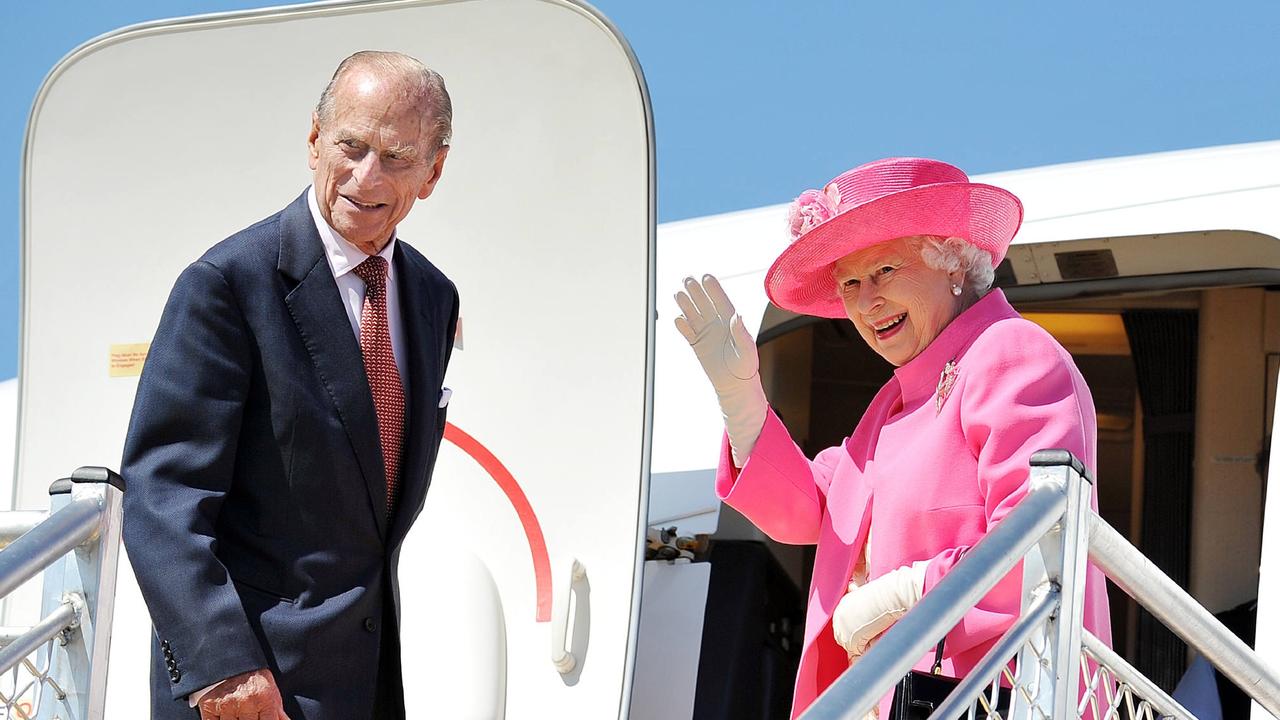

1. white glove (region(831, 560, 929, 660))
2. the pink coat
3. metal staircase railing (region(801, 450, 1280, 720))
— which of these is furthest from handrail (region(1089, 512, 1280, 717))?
white glove (region(831, 560, 929, 660))

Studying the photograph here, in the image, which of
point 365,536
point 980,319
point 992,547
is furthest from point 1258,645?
point 365,536

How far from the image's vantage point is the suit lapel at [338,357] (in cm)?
226

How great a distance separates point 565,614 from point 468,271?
0.88 meters

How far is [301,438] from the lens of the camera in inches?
88.0

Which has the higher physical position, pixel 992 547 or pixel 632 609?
pixel 992 547

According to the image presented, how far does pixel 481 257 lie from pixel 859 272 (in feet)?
4.29

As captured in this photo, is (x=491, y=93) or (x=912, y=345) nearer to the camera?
(x=912, y=345)

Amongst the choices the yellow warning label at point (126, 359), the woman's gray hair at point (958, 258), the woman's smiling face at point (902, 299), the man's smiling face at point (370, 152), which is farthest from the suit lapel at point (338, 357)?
the yellow warning label at point (126, 359)

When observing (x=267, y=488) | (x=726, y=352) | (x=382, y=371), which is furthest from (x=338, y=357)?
(x=726, y=352)

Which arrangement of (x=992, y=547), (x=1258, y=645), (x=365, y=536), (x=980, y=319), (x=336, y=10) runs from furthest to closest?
(x=336, y=10)
(x=1258, y=645)
(x=980, y=319)
(x=365, y=536)
(x=992, y=547)

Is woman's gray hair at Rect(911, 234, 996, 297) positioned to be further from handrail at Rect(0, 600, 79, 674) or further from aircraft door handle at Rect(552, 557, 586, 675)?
handrail at Rect(0, 600, 79, 674)

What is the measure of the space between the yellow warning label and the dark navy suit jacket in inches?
71.9

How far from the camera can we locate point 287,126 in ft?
12.9

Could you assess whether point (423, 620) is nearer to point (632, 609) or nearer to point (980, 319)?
point (632, 609)
